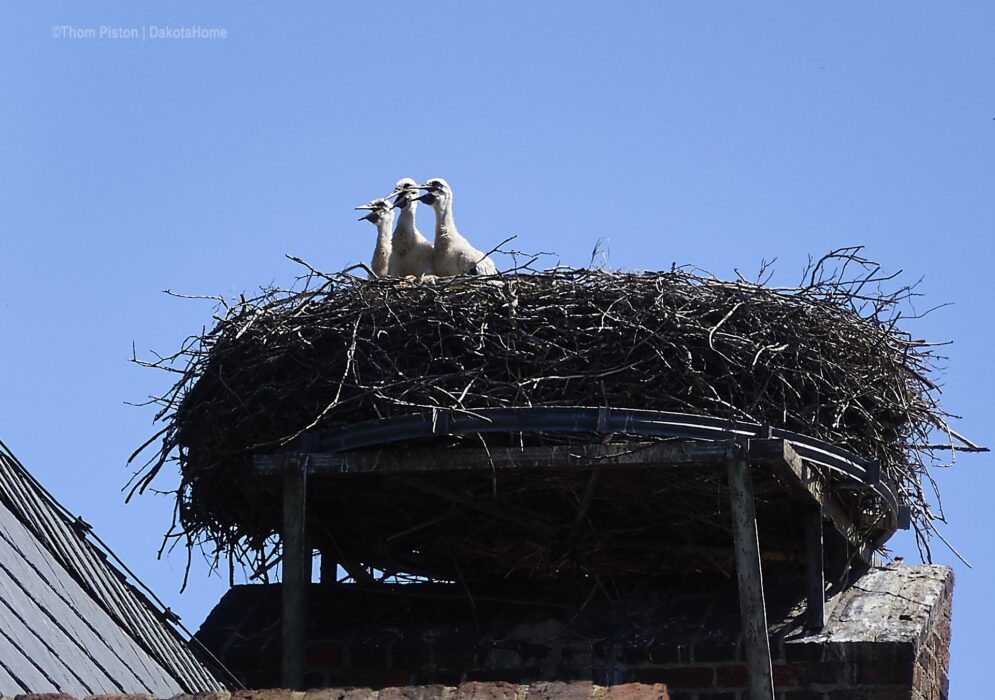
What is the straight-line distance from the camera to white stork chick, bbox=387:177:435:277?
1255 cm

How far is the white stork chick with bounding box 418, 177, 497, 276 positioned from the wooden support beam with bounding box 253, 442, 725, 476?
2.16m

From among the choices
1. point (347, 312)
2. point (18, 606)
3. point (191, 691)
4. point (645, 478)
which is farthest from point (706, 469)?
point (18, 606)

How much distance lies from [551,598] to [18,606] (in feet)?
15.6

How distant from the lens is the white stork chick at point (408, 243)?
1255 cm

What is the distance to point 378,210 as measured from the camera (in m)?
13.1

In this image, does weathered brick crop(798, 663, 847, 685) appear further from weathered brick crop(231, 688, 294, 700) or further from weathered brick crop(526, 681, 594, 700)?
weathered brick crop(231, 688, 294, 700)

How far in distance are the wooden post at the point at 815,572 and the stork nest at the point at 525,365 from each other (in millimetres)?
409

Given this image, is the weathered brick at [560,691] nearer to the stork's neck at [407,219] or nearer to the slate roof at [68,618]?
the slate roof at [68,618]

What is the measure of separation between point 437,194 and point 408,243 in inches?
13.5

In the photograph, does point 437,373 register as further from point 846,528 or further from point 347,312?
point 846,528

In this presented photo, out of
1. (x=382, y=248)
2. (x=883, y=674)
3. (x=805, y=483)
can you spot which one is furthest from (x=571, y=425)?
(x=382, y=248)

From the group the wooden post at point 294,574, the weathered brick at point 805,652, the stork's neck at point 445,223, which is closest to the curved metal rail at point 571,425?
the wooden post at point 294,574

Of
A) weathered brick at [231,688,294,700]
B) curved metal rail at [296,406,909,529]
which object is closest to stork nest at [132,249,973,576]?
curved metal rail at [296,406,909,529]

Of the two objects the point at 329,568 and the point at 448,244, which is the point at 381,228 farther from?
the point at 329,568
